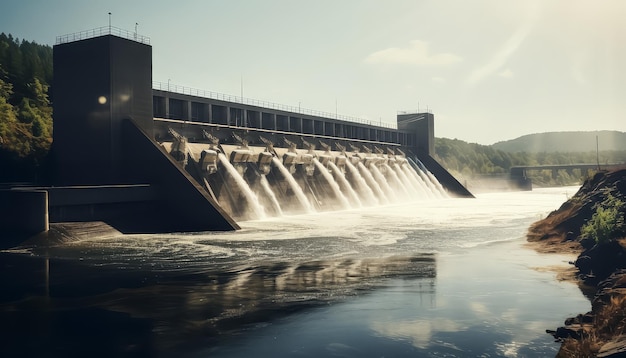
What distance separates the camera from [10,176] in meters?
51.7

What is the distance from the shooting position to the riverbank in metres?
10.7

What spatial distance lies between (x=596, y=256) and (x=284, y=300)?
1148 cm

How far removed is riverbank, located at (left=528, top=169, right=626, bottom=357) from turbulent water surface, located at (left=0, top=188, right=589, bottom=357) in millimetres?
746

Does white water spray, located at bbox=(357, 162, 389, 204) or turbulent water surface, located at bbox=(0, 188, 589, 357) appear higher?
white water spray, located at bbox=(357, 162, 389, 204)

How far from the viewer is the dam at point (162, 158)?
37.9 meters

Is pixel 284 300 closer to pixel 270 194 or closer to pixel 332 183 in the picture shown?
pixel 270 194

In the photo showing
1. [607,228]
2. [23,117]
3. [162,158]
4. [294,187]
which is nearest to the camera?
[607,228]

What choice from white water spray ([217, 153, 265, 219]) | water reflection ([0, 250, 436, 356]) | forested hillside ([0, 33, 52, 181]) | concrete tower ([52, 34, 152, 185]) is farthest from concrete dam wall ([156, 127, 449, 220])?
water reflection ([0, 250, 436, 356])

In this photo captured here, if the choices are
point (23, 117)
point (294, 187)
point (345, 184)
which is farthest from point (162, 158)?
point (23, 117)

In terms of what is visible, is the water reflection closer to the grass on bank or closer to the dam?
the grass on bank

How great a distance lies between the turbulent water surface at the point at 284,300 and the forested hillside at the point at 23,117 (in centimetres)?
2613

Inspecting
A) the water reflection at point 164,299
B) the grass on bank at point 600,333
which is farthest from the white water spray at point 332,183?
the grass on bank at point 600,333

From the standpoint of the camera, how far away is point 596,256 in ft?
64.0

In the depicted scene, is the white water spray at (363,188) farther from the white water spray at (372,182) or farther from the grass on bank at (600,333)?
the grass on bank at (600,333)
